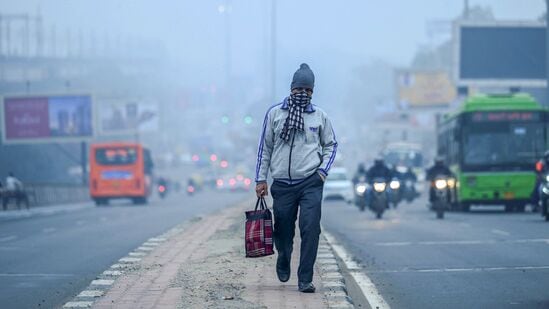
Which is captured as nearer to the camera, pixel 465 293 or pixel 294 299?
pixel 294 299

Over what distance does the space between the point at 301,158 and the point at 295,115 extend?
0.38m

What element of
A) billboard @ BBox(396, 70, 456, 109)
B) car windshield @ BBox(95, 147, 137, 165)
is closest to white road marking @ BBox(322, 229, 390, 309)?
car windshield @ BBox(95, 147, 137, 165)

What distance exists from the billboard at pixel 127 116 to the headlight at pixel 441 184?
173 ft

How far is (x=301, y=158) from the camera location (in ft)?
30.0

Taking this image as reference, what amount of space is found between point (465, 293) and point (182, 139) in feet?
542

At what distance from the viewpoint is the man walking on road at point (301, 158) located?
→ 9.13 meters

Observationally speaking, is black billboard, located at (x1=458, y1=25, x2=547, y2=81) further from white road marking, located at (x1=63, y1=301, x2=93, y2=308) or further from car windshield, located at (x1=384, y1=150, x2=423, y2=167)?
white road marking, located at (x1=63, y1=301, x2=93, y2=308)

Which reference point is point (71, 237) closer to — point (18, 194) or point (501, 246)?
point (501, 246)

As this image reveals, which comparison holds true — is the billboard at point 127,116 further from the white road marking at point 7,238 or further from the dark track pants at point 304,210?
the dark track pants at point 304,210

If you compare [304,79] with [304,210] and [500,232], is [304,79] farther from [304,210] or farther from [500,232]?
[500,232]

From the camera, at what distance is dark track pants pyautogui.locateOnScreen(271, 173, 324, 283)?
9.14m

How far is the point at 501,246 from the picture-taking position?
1560 cm

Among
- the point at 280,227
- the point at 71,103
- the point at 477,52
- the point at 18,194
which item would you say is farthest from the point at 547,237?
the point at 71,103

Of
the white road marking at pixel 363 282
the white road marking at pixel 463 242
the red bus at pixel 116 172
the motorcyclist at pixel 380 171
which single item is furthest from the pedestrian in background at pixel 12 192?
the white road marking at pixel 363 282
